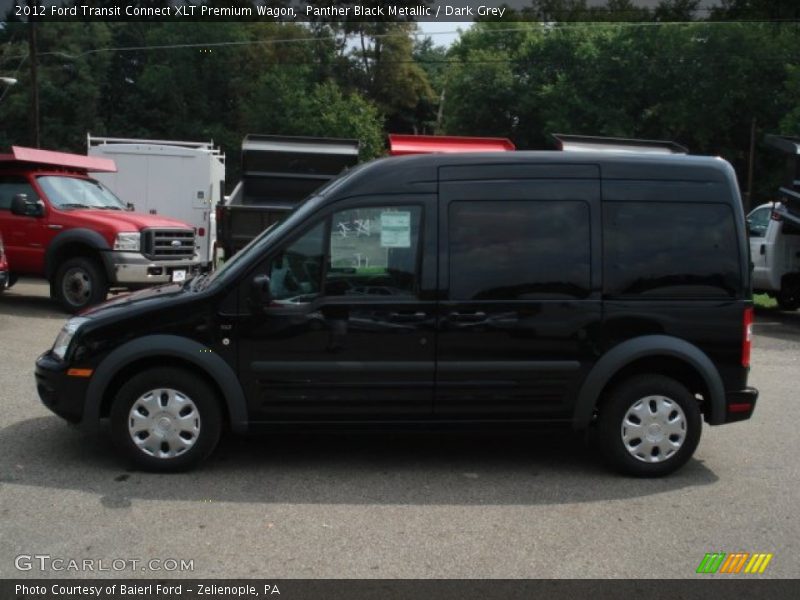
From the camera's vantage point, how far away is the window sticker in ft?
18.2

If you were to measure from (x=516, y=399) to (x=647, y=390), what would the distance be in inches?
34.1

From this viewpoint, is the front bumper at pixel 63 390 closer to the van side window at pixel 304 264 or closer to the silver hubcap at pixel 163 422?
the silver hubcap at pixel 163 422

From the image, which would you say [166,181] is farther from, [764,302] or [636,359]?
[636,359]

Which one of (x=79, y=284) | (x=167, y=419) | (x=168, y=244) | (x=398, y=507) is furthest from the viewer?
(x=168, y=244)

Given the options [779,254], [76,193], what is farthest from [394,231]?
[779,254]

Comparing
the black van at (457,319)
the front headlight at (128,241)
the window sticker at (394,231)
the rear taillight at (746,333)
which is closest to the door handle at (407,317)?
the black van at (457,319)

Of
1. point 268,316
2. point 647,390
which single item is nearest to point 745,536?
point 647,390

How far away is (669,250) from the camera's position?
18.6 feet

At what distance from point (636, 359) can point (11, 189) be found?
35.7 feet

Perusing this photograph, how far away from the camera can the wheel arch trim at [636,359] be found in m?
5.57

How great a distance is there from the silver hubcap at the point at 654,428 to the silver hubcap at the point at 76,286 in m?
9.02

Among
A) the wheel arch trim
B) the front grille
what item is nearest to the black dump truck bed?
the front grille

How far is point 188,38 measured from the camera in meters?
54.5
